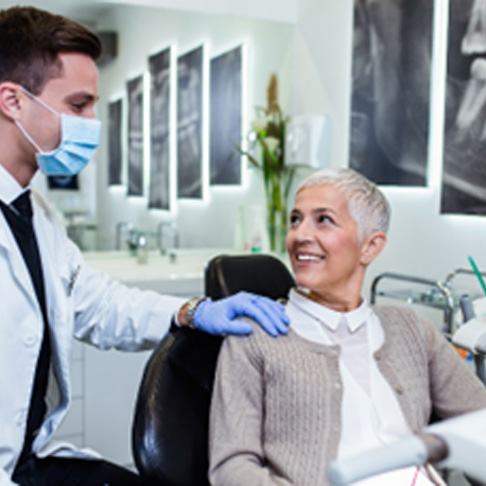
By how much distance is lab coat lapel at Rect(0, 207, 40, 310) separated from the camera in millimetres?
1560

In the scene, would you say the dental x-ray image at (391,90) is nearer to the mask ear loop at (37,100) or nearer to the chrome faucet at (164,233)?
the chrome faucet at (164,233)

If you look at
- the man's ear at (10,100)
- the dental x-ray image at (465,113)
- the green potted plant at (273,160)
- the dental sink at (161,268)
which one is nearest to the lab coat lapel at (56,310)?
the man's ear at (10,100)

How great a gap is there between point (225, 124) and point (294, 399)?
2.43 meters

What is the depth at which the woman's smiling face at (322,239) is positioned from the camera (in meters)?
1.58

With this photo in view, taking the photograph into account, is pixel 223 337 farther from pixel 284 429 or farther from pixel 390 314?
pixel 390 314

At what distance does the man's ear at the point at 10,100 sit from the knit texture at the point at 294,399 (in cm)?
73

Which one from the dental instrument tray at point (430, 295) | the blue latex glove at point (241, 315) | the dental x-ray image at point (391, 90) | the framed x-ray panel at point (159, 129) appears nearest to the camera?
the blue latex glove at point (241, 315)

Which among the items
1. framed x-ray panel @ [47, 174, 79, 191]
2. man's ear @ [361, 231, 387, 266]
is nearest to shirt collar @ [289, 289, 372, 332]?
man's ear @ [361, 231, 387, 266]

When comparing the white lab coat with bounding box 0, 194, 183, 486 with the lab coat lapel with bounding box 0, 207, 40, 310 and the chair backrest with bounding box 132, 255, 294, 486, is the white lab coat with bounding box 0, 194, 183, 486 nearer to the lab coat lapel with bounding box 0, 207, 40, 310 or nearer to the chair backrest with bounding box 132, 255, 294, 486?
the lab coat lapel with bounding box 0, 207, 40, 310

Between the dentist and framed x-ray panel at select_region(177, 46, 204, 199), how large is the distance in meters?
1.82

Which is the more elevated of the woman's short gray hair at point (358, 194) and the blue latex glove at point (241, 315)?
the woman's short gray hair at point (358, 194)

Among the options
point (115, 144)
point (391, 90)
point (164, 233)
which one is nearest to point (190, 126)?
point (115, 144)

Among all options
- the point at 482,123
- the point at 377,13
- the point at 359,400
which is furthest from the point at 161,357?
the point at 377,13

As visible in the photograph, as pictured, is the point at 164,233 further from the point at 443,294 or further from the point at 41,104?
the point at 41,104
